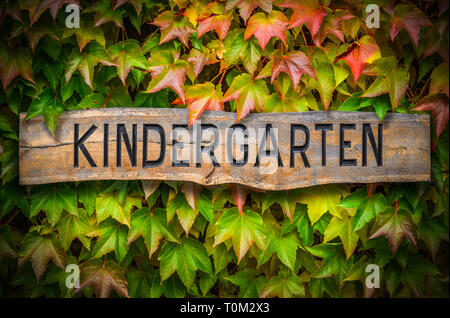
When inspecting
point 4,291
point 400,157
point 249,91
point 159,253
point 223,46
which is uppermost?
point 223,46

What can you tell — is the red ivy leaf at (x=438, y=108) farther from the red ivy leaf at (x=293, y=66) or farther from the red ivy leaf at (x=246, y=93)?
the red ivy leaf at (x=246, y=93)

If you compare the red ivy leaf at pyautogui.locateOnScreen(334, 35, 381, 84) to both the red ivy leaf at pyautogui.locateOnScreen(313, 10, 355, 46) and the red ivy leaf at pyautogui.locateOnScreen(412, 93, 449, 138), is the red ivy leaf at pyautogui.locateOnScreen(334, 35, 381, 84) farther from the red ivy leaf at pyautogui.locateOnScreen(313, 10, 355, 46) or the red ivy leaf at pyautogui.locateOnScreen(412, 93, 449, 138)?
the red ivy leaf at pyautogui.locateOnScreen(412, 93, 449, 138)

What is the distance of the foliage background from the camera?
1.16 meters

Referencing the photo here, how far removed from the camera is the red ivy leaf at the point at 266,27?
3.64 ft

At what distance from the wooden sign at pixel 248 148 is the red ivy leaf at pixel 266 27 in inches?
9.4

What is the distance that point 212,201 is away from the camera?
1218 millimetres

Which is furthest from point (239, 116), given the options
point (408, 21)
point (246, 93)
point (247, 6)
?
point (408, 21)

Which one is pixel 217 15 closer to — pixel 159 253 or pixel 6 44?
pixel 6 44

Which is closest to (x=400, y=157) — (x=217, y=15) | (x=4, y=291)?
(x=217, y=15)

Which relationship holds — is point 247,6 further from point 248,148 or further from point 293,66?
point 248,148

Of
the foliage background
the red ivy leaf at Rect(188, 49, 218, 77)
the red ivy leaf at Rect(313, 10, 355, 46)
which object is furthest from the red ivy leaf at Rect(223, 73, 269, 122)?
the red ivy leaf at Rect(313, 10, 355, 46)

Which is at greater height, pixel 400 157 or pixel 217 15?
pixel 217 15

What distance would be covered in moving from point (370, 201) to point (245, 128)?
0.49 meters

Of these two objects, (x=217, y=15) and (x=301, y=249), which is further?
(x=301, y=249)
